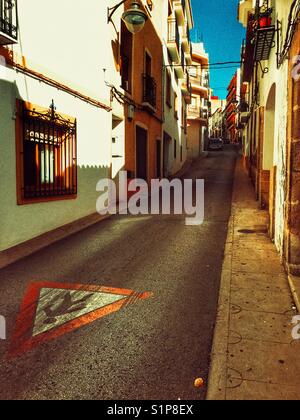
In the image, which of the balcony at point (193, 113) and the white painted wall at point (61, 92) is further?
the balcony at point (193, 113)

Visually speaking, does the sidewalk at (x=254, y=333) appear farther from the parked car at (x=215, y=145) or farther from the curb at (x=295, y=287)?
the parked car at (x=215, y=145)

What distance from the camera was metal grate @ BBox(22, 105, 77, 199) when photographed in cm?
672

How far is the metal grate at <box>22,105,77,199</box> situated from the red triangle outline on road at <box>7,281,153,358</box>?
2825 mm

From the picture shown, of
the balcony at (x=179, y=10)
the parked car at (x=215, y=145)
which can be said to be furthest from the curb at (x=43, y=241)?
the parked car at (x=215, y=145)

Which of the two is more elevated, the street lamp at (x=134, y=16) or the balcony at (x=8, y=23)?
the street lamp at (x=134, y=16)

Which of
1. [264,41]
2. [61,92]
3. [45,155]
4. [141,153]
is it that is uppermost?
[264,41]

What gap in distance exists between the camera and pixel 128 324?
3.48 metres

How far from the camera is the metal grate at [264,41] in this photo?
21.1 feet

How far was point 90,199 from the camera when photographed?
935 cm

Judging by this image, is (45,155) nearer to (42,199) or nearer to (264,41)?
(42,199)

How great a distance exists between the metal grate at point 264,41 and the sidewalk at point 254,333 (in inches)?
171

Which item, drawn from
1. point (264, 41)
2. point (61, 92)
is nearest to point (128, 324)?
point (61, 92)

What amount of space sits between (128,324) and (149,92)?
12004mm
